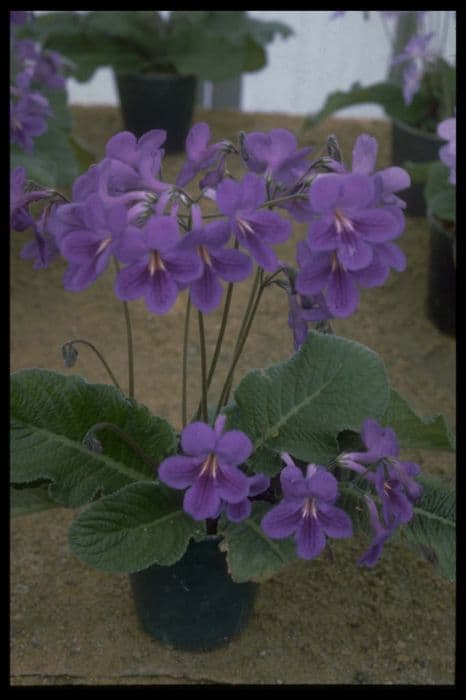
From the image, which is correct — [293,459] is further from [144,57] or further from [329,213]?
[144,57]

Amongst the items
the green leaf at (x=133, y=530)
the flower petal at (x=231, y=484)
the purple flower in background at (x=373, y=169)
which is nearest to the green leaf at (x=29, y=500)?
the green leaf at (x=133, y=530)

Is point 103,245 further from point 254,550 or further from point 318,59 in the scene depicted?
point 318,59

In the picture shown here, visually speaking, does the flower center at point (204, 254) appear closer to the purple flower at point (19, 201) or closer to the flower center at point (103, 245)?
the flower center at point (103, 245)

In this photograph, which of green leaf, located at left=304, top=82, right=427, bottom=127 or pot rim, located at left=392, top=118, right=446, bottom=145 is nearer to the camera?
pot rim, located at left=392, top=118, right=446, bottom=145

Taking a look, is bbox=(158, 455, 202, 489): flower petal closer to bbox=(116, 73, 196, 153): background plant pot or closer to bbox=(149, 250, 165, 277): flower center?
bbox=(149, 250, 165, 277): flower center

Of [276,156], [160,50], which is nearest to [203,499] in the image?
[276,156]

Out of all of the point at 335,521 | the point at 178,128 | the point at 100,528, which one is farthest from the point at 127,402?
the point at 178,128

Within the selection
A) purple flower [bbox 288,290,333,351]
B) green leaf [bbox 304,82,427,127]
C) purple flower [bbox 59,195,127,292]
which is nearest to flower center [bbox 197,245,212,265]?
purple flower [bbox 59,195,127,292]
